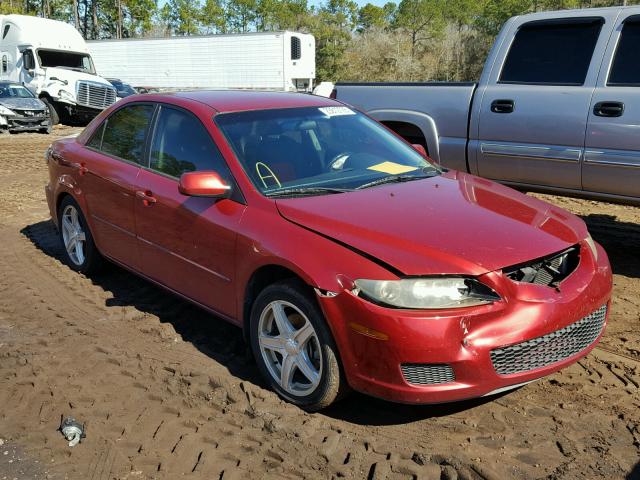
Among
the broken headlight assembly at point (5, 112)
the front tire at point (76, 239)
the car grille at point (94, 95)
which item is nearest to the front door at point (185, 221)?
the front tire at point (76, 239)

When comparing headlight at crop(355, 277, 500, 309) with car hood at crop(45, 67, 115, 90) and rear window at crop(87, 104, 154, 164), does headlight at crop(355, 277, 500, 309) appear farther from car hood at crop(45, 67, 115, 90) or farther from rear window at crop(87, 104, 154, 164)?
car hood at crop(45, 67, 115, 90)

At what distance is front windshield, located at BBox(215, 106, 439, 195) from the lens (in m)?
3.97

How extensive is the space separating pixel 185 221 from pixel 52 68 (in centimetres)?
2156

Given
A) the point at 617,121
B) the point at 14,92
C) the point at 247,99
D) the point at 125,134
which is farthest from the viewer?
the point at 14,92

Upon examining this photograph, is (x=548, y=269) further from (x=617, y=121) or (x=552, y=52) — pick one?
(x=552, y=52)

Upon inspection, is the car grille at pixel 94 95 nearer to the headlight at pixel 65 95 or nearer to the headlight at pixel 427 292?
the headlight at pixel 65 95

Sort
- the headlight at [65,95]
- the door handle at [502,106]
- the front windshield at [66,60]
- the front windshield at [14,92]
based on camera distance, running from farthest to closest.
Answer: the front windshield at [66,60] < the headlight at [65,95] < the front windshield at [14,92] < the door handle at [502,106]

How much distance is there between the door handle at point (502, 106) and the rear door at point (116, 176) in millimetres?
3119

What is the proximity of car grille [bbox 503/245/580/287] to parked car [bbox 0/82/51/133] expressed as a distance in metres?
19.6

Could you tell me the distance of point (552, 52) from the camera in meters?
5.97

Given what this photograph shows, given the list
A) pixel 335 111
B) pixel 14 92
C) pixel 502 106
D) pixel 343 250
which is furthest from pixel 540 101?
pixel 14 92

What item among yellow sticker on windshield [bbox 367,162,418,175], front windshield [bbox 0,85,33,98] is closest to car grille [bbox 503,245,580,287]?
yellow sticker on windshield [bbox 367,162,418,175]

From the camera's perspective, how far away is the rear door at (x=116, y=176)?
15.8ft

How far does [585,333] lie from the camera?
3381 mm
